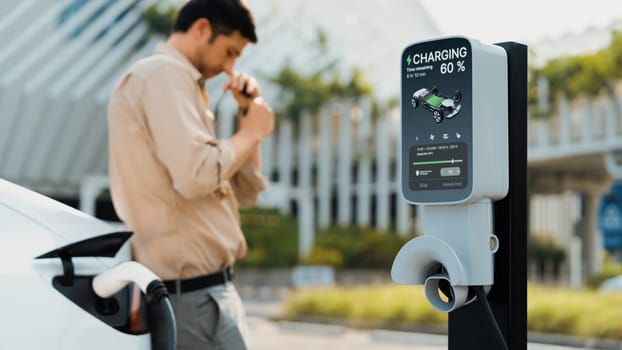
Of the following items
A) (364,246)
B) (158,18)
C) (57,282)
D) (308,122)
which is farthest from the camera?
(308,122)

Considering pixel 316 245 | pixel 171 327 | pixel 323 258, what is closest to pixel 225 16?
pixel 171 327

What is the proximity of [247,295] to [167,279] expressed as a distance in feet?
74.9

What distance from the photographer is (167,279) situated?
8.92 feet

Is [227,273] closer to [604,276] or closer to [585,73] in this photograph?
[604,276]

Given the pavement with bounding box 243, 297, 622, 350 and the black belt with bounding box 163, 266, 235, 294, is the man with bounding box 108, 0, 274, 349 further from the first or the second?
the pavement with bounding box 243, 297, 622, 350

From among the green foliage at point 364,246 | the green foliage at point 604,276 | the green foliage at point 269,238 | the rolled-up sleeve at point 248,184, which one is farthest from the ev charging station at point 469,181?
the green foliage at point 364,246

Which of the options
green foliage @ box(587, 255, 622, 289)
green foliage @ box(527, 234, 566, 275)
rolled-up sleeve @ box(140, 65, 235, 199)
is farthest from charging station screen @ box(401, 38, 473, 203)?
green foliage @ box(527, 234, 566, 275)

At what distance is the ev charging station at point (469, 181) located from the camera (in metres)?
2.26

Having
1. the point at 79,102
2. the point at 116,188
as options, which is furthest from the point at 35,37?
the point at 116,188

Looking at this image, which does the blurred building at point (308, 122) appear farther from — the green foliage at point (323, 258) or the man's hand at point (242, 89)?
the man's hand at point (242, 89)

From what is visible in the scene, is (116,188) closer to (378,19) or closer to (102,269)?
(102,269)

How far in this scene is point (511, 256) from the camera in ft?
7.70

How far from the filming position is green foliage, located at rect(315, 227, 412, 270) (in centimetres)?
3033

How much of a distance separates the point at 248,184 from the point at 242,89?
0.41 meters
